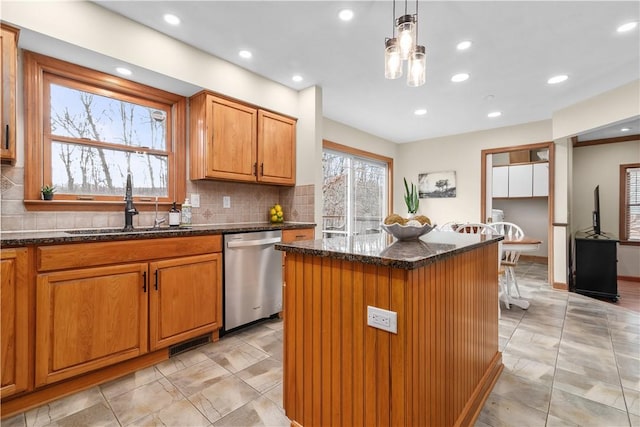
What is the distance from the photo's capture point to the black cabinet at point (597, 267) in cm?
406

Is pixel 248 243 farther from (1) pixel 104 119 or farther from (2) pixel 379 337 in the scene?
(2) pixel 379 337

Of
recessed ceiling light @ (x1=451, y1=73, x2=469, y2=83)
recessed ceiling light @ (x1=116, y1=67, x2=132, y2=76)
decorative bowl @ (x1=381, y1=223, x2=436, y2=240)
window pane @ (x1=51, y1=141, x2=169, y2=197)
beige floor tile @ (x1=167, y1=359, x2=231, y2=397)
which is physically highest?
recessed ceiling light @ (x1=451, y1=73, x2=469, y2=83)

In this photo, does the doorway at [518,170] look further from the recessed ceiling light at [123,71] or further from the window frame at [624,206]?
the recessed ceiling light at [123,71]

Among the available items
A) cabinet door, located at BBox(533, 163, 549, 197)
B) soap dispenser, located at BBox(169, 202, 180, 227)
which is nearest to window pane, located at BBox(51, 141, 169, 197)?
soap dispenser, located at BBox(169, 202, 180, 227)

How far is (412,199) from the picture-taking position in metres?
5.71

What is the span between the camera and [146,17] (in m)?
2.19

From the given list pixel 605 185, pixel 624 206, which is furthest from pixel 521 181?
pixel 624 206

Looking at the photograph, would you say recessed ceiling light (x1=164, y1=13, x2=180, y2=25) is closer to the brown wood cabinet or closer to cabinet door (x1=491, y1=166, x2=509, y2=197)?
the brown wood cabinet

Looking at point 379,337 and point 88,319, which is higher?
point 379,337

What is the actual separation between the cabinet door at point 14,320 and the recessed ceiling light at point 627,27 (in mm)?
4306

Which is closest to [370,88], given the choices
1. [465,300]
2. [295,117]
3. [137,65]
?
[295,117]

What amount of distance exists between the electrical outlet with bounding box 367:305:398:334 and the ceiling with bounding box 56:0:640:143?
2.03 m

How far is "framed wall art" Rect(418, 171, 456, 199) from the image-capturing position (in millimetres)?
5422

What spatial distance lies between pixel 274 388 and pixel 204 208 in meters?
1.86
